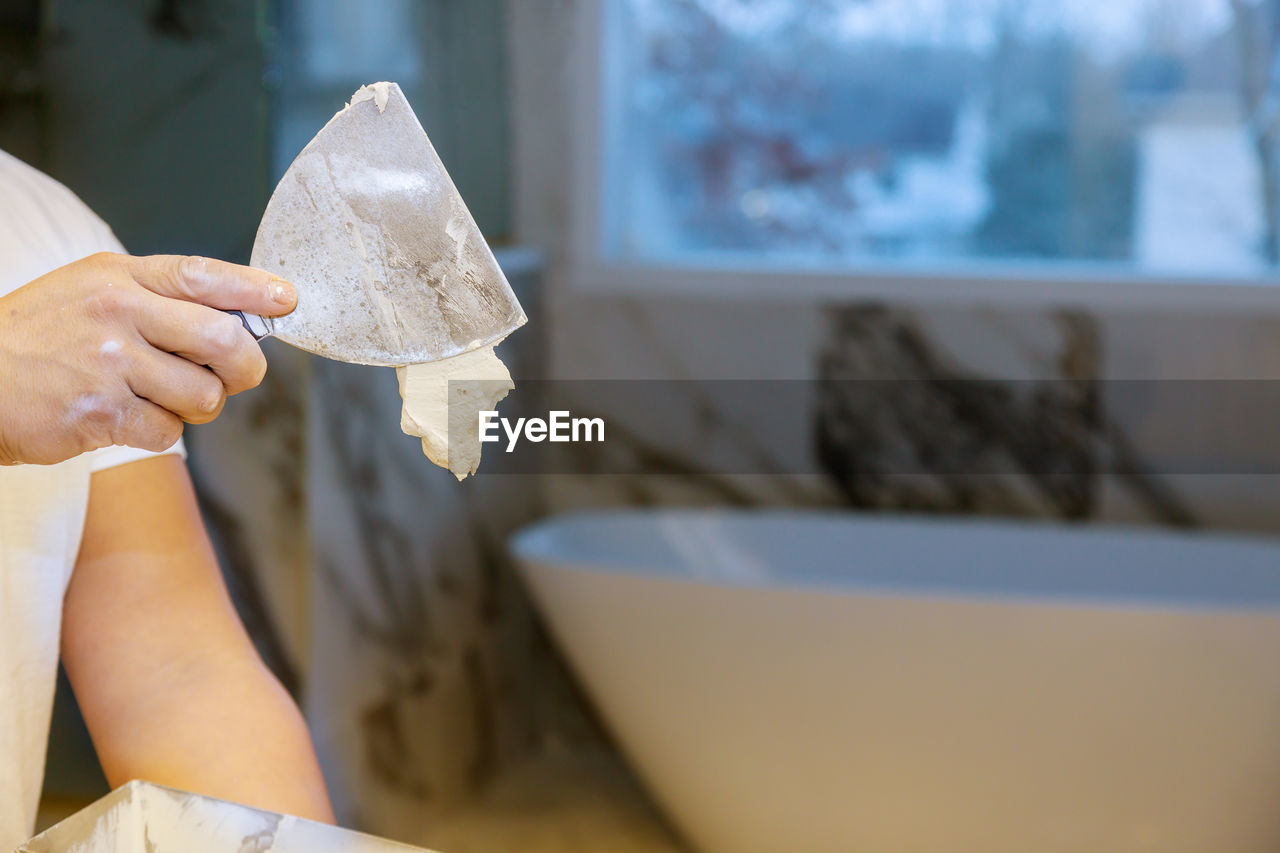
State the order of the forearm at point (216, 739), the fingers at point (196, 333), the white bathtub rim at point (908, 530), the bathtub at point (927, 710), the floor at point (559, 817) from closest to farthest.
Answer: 1. the fingers at point (196, 333)
2. the forearm at point (216, 739)
3. the bathtub at point (927, 710)
4. the white bathtub rim at point (908, 530)
5. the floor at point (559, 817)

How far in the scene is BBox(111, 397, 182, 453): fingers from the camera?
1.62 feet

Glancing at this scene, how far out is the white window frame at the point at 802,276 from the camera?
7.25 feet

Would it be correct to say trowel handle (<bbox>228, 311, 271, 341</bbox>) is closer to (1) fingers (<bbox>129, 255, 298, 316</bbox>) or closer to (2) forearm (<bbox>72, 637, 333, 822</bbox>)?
(1) fingers (<bbox>129, 255, 298, 316</bbox>)

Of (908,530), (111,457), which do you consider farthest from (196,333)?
(908,530)

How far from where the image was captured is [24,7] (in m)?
1.31

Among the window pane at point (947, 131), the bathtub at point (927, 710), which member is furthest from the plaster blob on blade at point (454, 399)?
the window pane at point (947, 131)

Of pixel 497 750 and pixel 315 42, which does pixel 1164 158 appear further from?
pixel 497 750

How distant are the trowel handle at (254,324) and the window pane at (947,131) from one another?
6.69ft

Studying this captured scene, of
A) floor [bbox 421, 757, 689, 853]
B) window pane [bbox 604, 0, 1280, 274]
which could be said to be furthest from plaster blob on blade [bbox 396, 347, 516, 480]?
window pane [bbox 604, 0, 1280, 274]

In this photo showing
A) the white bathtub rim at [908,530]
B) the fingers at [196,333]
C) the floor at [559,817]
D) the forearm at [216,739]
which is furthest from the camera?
the floor at [559,817]

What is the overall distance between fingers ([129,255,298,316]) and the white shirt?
314 millimetres

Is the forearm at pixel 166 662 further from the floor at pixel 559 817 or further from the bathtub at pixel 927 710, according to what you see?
the floor at pixel 559 817

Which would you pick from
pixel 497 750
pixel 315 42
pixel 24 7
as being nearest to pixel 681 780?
pixel 497 750

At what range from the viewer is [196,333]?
1.57 ft
